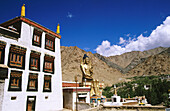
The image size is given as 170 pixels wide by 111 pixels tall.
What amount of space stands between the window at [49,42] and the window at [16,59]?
4.34 meters

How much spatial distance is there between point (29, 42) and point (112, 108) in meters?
11.1

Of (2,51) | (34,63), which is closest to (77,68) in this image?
(34,63)

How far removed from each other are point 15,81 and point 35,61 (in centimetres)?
334

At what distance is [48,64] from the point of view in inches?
790

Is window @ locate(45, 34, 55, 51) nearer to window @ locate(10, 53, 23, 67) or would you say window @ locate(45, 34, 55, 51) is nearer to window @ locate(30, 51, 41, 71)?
window @ locate(30, 51, 41, 71)

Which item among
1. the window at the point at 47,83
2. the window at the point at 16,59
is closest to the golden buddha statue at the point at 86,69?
the window at the point at 47,83

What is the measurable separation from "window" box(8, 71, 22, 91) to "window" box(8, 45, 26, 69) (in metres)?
0.71

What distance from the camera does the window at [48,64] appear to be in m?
19.6

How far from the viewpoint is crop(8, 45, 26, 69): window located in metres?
15.5

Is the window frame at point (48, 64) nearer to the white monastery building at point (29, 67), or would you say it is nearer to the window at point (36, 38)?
the white monastery building at point (29, 67)

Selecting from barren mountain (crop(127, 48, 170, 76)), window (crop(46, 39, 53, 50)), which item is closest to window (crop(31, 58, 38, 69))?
window (crop(46, 39, 53, 50))

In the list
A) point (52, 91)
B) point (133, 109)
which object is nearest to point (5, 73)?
point (52, 91)

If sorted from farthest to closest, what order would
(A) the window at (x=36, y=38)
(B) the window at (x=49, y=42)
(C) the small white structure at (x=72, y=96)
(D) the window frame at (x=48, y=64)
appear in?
(C) the small white structure at (x=72, y=96)
(B) the window at (x=49, y=42)
(D) the window frame at (x=48, y=64)
(A) the window at (x=36, y=38)

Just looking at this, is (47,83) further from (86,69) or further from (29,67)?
(86,69)
